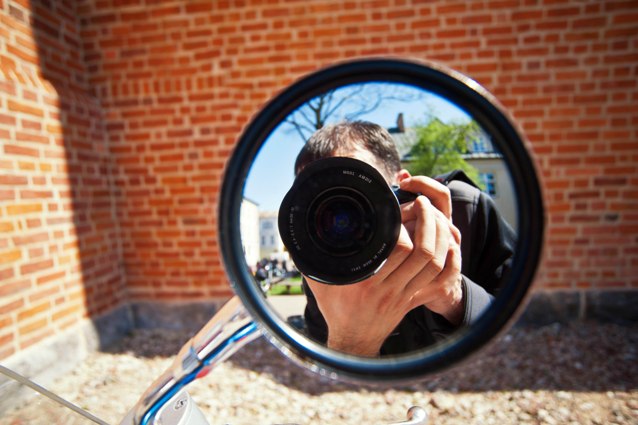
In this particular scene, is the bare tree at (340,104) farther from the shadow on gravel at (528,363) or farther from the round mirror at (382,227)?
the shadow on gravel at (528,363)

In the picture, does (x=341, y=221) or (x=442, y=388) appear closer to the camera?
(x=341, y=221)

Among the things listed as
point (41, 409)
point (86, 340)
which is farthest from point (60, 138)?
point (41, 409)

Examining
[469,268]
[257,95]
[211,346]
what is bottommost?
[211,346]

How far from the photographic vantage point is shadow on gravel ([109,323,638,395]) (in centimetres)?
243

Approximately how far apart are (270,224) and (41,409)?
0.62 metres

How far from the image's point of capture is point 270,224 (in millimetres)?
712

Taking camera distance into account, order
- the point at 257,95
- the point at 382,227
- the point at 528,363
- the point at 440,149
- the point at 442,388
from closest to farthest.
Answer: the point at 382,227
the point at 440,149
the point at 442,388
the point at 528,363
the point at 257,95

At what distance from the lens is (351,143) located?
0.71m

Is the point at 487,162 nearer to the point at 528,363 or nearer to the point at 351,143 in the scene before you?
the point at 351,143

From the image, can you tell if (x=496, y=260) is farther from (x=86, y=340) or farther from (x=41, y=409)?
(x=86, y=340)

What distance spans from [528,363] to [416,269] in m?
2.48

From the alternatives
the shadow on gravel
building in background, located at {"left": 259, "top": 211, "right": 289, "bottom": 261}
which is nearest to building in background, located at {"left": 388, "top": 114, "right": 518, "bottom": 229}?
building in background, located at {"left": 259, "top": 211, "right": 289, "bottom": 261}

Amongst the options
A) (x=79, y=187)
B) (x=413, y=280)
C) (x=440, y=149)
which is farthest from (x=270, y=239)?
(x=79, y=187)

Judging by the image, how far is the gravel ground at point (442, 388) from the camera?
222 centimetres
